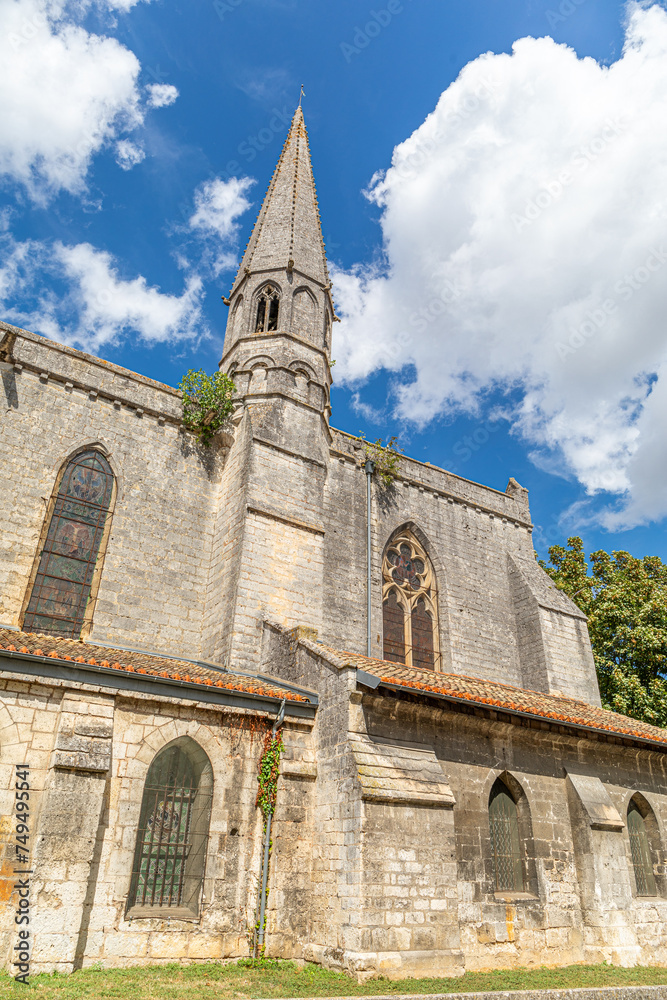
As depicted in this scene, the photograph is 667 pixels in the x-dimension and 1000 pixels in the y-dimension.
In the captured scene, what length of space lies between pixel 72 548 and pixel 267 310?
9018mm

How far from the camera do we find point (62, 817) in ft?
25.0

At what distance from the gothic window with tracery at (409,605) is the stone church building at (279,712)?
75mm

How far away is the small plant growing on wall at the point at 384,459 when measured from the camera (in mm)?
17500

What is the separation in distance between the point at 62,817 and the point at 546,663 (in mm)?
12689

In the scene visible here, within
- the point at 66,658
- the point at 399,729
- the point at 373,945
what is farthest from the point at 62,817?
the point at 399,729

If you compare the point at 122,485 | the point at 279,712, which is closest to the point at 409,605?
the point at 279,712

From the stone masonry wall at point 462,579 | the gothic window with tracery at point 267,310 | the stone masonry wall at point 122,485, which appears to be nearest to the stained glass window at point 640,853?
the stone masonry wall at point 462,579

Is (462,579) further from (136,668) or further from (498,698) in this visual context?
(136,668)

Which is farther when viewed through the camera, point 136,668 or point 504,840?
point 504,840

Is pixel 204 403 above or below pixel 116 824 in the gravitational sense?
above

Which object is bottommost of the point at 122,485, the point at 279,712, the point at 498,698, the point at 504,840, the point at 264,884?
the point at 264,884

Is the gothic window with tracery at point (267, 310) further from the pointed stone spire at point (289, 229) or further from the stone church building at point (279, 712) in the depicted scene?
the pointed stone spire at point (289, 229)

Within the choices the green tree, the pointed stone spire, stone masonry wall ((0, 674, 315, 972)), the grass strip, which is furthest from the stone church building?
→ the green tree

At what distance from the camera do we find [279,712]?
32.5ft
